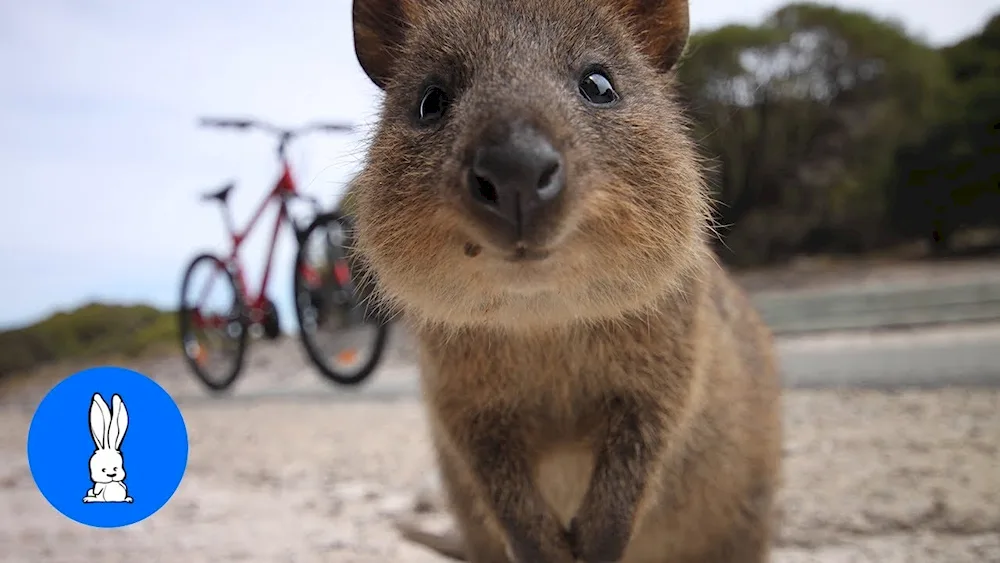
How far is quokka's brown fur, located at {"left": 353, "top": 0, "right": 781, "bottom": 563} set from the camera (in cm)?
147

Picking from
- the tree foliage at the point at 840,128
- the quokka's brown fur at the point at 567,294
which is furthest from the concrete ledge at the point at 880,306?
the quokka's brown fur at the point at 567,294

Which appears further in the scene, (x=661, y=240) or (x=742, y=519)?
(x=742, y=519)

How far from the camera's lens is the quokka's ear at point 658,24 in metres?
1.94

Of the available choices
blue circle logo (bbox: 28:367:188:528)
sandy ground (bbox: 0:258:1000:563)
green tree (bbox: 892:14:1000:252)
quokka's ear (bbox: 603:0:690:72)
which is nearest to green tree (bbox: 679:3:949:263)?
green tree (bbox: 892:14:1000:252)

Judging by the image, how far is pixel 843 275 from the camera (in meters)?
7.03

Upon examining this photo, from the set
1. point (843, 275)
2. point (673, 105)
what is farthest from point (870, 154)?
point (673, 105)

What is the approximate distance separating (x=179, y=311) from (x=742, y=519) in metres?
2.45

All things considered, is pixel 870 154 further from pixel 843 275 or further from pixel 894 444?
pixel 894 444

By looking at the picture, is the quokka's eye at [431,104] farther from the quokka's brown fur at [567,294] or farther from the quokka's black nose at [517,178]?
the quokka's black nose at [517,178]

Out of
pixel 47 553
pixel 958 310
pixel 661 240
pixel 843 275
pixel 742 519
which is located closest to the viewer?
pixel 661 240

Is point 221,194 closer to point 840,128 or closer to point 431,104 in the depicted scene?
point 431,104

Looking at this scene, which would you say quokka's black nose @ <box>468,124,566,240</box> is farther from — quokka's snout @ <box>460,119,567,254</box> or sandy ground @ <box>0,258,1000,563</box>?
sandy ground @ <box>0,258,1000,563</box>

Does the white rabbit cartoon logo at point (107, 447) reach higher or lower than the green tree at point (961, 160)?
higher

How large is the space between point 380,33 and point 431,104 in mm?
422
